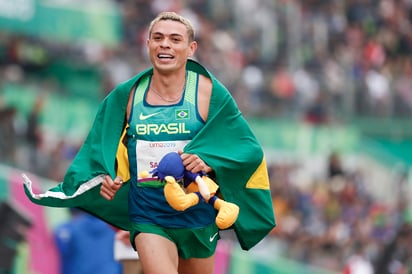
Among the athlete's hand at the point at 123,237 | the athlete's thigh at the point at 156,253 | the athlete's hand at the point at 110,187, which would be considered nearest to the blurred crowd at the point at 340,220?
the athlete's hand at the point at 123,237

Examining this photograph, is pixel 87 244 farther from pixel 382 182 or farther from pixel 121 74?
pixel 382 182

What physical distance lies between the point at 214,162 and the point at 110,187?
70cm

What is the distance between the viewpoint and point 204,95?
28.6 feet

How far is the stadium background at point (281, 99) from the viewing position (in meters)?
16.3

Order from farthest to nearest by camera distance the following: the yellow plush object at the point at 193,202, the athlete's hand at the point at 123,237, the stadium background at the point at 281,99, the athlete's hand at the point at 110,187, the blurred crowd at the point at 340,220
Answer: the blurred crowd at the point at 340,220
the stadium background at the point at 281,99
the athlete's hand at the point at 123,237
the athlete's hand at the point at 110,187
the yellow plush object at the point at 193,202

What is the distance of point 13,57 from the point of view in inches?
826

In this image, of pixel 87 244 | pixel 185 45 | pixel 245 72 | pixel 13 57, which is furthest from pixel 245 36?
pixel 185 45

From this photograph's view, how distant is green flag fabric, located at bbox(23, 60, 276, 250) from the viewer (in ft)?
28.2

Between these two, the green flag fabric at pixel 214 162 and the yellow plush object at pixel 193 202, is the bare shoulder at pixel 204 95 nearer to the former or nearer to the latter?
the green flag fabric at pixel 214 162

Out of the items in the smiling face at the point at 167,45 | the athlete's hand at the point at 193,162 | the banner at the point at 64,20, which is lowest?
the banner at the point at 64,20

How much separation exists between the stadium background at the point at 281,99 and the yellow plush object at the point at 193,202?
15.9ft

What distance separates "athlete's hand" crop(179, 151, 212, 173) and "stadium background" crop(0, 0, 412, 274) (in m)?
4.79

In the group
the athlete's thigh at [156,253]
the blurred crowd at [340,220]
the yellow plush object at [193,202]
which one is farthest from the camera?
the blurred crowd at [340,220]

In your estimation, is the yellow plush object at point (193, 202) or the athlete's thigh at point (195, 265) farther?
the athlete's thigh at point (195, 265)
